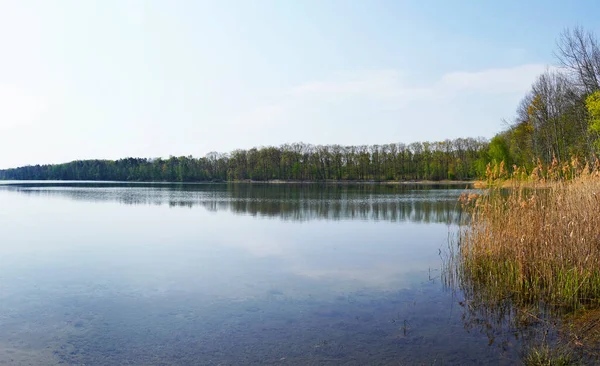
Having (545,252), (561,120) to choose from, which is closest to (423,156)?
(561,120)

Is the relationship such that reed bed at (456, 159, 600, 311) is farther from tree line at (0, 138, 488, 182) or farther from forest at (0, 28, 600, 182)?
tree line at (0, 138, 488, 182)

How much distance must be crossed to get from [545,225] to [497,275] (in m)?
1.38

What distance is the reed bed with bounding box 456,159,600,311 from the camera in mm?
6914

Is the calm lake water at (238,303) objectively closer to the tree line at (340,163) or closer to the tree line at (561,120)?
the tree line at (561,120)

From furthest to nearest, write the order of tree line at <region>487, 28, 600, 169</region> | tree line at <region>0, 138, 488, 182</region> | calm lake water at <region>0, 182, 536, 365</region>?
tree line at <region>0, 138, 488, 182</region>
tree line at <region>487, 28, 600, 169</region>
calm lake water at <region>0, 182, 536, 365</region>

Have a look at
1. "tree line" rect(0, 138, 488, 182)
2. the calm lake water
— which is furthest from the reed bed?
"tree line" rect(0, 138, 488, 182)

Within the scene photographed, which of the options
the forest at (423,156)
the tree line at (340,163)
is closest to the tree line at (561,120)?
the forest at (423,156)

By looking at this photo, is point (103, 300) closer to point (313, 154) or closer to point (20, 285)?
point (20, 285)

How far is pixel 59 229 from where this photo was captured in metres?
17.9

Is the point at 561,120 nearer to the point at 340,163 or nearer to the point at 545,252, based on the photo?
the point at 545,252

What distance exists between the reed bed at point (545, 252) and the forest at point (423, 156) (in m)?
12.6

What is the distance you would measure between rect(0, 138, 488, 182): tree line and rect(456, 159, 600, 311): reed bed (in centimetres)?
7352

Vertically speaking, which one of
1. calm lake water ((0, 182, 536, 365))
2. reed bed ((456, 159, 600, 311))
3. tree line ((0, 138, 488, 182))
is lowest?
calm lake water ((0, 182, 536, 365))

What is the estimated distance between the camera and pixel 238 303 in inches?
303
